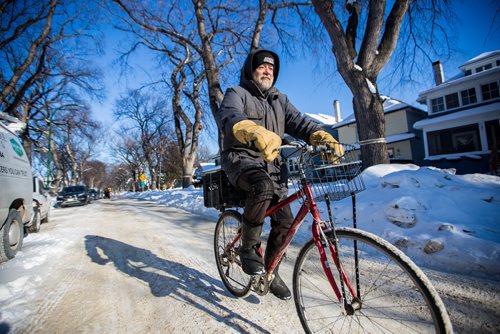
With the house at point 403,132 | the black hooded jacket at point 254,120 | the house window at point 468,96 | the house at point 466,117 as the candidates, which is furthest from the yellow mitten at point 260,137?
the house window at point 468,96

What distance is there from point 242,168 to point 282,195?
500mm

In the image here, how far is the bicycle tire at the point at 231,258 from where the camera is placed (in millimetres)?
2451

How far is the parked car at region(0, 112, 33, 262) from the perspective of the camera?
143 inches

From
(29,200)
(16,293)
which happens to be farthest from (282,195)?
(29,200)

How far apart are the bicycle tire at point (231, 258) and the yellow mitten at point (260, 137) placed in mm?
1123

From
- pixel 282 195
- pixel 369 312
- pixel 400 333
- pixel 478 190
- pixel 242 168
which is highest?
pixel 242 168

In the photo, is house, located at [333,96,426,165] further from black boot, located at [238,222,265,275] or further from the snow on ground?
black boot, located at [238,222,265,275]

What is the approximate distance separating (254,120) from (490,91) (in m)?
25.8

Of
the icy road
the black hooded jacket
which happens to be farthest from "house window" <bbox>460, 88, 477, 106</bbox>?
the black hooded jacket

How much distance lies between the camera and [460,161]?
19.5m

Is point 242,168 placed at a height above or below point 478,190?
above

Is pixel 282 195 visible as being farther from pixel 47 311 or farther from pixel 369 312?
pixel 47 311

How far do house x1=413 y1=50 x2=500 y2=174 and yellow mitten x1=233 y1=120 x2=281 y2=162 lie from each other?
22024 millimetres

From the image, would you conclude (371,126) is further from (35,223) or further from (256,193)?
(35,223)
